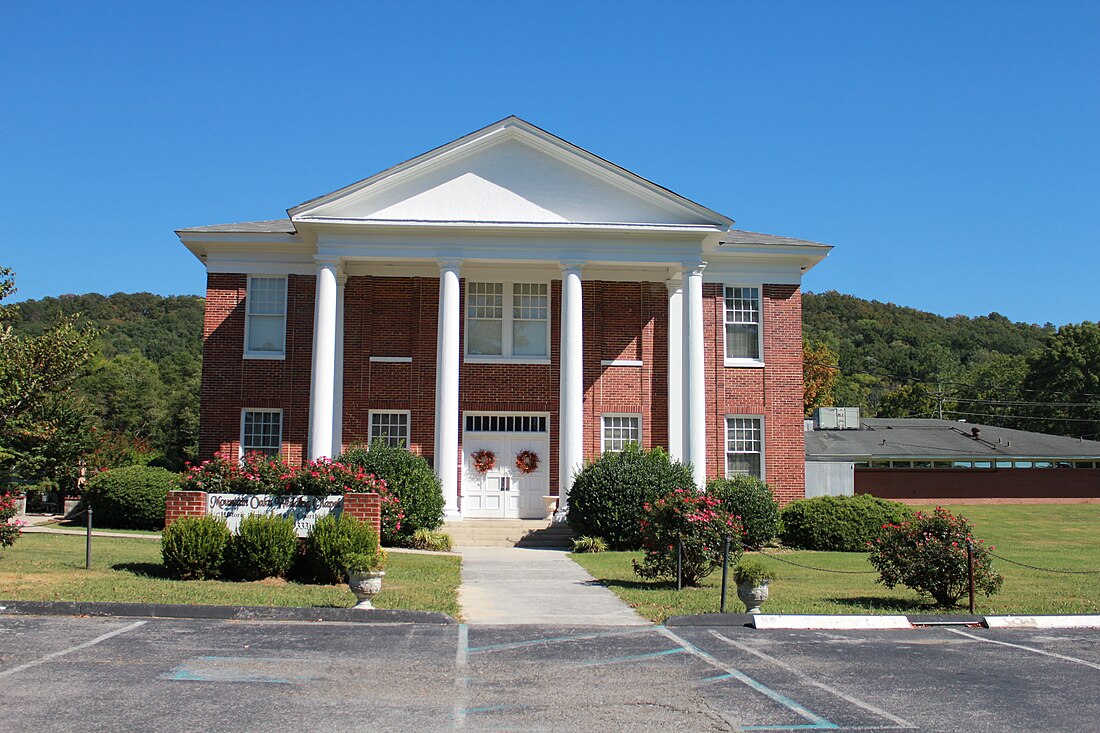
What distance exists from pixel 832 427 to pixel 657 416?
74.2 feet

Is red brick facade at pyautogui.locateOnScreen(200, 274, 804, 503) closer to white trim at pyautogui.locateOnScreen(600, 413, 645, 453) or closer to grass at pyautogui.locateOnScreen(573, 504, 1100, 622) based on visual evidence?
white trim at pyautogui.locateOnScreen(600, 413, 645, 453)

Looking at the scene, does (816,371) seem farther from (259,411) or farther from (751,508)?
(259,411)

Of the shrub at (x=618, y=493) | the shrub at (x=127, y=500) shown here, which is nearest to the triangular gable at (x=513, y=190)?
the shrub at (x=618, y=493)

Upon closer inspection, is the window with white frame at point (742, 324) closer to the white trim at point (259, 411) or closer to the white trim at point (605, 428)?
the white trim at point (605, 428)

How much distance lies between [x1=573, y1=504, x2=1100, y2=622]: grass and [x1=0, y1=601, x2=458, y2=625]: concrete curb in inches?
154

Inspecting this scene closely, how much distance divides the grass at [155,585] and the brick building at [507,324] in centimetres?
782

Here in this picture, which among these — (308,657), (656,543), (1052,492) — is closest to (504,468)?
(656,543)

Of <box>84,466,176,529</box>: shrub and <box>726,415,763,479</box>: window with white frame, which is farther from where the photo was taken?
<box>726,415,763,479</box>: window with white frame

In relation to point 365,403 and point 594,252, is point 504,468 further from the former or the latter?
point 594,252

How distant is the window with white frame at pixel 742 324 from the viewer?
27.9 metres

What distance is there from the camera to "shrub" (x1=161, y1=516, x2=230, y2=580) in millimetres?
14570

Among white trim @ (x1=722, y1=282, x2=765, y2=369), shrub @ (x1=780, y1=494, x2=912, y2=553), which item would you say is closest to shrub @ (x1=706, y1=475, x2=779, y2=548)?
shrub @ (x1=780, y1=494, x2=912, y2=553)

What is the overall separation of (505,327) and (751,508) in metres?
8.43

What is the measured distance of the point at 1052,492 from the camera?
1695 inches
